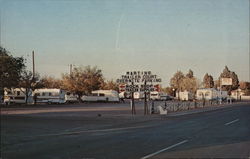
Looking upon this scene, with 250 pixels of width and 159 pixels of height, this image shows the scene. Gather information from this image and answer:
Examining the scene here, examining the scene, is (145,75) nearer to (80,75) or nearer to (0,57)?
(0,57)

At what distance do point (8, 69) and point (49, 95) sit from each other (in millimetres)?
22712

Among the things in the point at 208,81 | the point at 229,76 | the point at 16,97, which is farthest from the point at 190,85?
the point at 16,97

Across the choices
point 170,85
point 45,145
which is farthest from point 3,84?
point 170,85

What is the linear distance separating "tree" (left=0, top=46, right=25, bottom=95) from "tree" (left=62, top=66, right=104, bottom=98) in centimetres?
3222

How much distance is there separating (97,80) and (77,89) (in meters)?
5.06

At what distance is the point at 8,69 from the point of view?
48.8 metres

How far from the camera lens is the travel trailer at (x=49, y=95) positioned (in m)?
70.6

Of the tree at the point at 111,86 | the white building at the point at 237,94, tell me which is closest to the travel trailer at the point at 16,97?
the tree at the point at 111,86

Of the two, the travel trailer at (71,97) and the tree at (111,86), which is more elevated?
the tree at (111,86)

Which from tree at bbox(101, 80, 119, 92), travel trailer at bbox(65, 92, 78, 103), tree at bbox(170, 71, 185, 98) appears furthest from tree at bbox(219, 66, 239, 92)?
travel trailer at bbox(65, 92, 78, 103)

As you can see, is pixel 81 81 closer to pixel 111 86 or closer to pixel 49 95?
pixel 49 95

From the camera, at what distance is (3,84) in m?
48.1

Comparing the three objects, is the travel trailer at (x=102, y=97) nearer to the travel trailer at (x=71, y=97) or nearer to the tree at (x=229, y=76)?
the travel trailer at (x=71, y=97)

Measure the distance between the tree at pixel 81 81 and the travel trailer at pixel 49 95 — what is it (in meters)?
12.7
